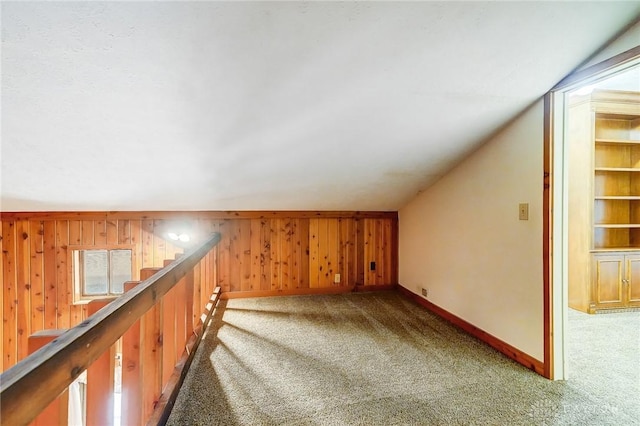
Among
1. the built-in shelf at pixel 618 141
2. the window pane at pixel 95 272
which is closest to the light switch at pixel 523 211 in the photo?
the built-in shelf at pixel 618 141

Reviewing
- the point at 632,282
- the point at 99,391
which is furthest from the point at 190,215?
the point at 632,282

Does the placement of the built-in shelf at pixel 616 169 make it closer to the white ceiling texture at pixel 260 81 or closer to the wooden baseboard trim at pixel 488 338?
the white ceiling texture at pixel 260 81

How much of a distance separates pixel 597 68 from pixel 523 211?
924 mm

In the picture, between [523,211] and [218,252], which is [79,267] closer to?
[218,252]

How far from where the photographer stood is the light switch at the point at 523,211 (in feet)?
6.75

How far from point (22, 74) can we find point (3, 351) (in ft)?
12.3

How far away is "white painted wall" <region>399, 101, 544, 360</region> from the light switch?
0.10 ft

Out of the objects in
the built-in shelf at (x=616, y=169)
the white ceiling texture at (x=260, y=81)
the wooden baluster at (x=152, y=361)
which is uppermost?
the white ceiling texture at (x=260, y=81)

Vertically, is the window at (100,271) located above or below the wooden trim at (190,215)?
below

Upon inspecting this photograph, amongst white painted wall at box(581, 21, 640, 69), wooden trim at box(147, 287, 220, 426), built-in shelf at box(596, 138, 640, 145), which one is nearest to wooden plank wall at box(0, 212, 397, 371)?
wooden trim at box(147, 287, 220, 426)

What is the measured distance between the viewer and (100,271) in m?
3.87

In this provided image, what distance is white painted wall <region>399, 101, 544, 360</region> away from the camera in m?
2.01

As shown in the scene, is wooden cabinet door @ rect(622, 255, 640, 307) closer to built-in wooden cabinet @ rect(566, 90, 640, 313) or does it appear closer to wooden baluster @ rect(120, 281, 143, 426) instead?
built-in wooden cabinet @ rect(566, 90, 640, 313)

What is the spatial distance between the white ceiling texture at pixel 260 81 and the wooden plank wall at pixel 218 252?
97 centimetres
